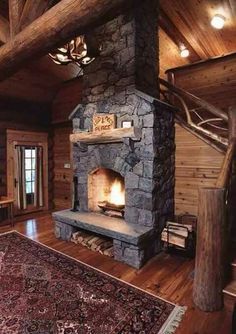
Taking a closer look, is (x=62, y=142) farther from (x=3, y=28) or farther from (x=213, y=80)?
(x=213, y=80)

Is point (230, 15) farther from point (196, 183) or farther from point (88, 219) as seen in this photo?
point (88, 219)

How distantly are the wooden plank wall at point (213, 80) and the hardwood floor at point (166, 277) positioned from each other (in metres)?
2.90

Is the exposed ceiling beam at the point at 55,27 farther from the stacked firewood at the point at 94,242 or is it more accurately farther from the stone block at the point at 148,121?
the stacked firewood at the point at 94,242

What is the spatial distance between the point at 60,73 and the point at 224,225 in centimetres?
474

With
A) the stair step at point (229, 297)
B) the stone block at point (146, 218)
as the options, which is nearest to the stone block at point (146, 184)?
the stone block at point (146, 218)

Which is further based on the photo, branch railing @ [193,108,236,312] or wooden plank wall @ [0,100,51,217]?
wooden plank wall @ [0,100,51,217]

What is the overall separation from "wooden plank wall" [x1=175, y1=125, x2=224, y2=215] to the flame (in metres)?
0.98

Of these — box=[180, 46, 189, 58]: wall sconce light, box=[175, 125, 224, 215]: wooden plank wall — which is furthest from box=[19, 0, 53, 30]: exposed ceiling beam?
box=[180, 46, 189, 58]: wall sconce light

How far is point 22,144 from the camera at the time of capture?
578 cm

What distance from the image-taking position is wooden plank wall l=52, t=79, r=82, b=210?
5.76 metres

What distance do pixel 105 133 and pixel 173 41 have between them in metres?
2.86

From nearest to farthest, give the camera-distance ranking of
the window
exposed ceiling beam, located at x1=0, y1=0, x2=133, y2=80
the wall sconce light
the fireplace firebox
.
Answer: exposed ceiling beam, located at x1=0, y1=0, x2=133, y2=80 < the fireplace firebox < the wall sconce light < the window

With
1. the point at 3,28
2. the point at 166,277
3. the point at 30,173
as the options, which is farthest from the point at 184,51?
the point at 30,173

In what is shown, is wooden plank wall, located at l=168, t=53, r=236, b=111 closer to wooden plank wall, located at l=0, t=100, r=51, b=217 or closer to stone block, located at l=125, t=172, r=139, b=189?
stone block, located at l=125, t=172, r=139, b=189
